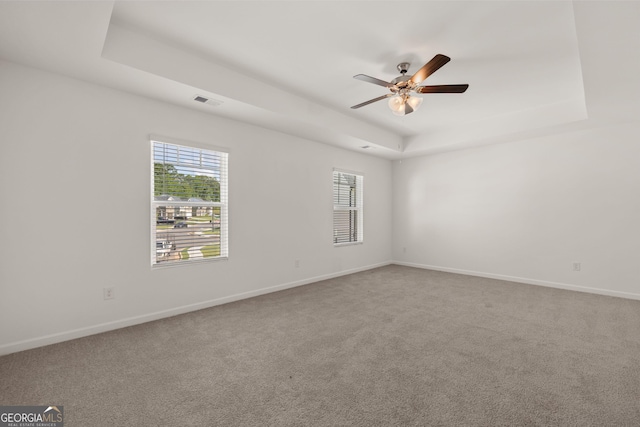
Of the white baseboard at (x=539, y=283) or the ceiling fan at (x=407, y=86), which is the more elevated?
the ceiling fan at (x=407, y=86)

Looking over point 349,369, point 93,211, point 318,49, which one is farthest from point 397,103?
point 93,211

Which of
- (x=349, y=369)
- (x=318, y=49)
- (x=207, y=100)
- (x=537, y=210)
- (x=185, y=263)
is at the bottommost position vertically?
(x=349, y=369)

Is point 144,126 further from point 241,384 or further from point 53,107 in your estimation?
point 241,384

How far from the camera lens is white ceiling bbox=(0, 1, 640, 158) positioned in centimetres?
212

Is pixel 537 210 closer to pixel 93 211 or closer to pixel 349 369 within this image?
pixel 349 369

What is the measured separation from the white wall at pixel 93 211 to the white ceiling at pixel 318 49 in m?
0.28

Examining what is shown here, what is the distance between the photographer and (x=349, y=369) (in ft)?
6.99

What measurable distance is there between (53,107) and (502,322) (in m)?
5.00

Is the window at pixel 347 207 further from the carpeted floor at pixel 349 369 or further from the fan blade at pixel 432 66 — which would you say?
the fan blade at pixel 432 66

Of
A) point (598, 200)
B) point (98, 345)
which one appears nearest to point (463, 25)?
point (598, 200)

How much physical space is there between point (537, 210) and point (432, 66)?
3684 millimetres

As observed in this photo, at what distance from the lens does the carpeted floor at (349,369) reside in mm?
1663

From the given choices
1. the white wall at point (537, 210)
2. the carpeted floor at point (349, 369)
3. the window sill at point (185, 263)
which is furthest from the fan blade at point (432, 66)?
the white wall at point (537, 210)

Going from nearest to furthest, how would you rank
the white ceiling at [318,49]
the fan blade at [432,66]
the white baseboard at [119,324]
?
the white ceiling at [318,49]
the fan blade at [432,66]
the white baseboard at [119,324]
